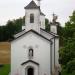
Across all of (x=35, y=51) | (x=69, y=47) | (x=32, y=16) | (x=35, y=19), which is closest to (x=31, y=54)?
(x=35, y=51)

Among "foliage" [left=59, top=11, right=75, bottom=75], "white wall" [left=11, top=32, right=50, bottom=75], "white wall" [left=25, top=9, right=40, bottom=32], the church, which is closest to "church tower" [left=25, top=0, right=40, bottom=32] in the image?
"white wall" [left=25, top=9, right=40, bottom=32]

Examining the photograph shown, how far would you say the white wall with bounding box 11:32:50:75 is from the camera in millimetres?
44312

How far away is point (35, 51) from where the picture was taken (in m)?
44.5

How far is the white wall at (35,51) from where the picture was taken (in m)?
44.3

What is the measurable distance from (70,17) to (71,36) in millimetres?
1961

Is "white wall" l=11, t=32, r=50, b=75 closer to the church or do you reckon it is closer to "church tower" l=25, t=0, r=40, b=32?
the church

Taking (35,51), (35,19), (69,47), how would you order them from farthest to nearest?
1. (35,19)
2. (35,51)
3. (69,47)

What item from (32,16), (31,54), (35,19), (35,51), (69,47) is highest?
(32,16)

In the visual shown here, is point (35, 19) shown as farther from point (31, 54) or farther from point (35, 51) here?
point (31, 54)

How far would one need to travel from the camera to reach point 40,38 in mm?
44312

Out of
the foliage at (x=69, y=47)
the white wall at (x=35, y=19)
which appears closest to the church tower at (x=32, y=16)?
the white wall at (x=35, y=19)

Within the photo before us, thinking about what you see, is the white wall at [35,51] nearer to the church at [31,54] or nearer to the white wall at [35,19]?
the church at [31,54]

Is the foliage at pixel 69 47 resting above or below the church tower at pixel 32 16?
below

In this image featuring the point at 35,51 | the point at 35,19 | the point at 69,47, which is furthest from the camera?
the point at 35,19
